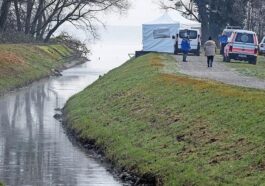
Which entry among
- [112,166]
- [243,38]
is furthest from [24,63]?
[112,166]

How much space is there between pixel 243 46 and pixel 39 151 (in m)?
25.9

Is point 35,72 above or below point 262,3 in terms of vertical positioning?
below

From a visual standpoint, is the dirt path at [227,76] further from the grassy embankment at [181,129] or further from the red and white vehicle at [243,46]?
the red and white vehicle at [243,46]

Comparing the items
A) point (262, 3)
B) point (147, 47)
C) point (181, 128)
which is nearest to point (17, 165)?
point (181, 128)

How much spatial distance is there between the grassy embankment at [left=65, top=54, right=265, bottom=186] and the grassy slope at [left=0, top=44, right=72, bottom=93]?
1544 cm

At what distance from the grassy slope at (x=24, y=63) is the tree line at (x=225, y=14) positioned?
54.3ft

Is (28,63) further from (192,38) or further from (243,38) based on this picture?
(243,38)

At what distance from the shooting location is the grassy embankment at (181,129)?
1609 centimetres

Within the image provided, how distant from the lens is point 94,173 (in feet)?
63.7

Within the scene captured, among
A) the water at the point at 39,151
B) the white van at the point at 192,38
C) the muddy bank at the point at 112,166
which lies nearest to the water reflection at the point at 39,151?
the water at the point at 39,151

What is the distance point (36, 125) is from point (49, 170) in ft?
31.6

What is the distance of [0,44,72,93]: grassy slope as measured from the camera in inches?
1870

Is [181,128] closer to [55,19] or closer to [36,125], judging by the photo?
[36,125]

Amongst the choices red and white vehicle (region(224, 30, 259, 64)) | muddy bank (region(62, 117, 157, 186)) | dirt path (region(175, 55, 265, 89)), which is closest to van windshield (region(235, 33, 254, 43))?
red and white vehicle (region(224, 30, 259, 64))
